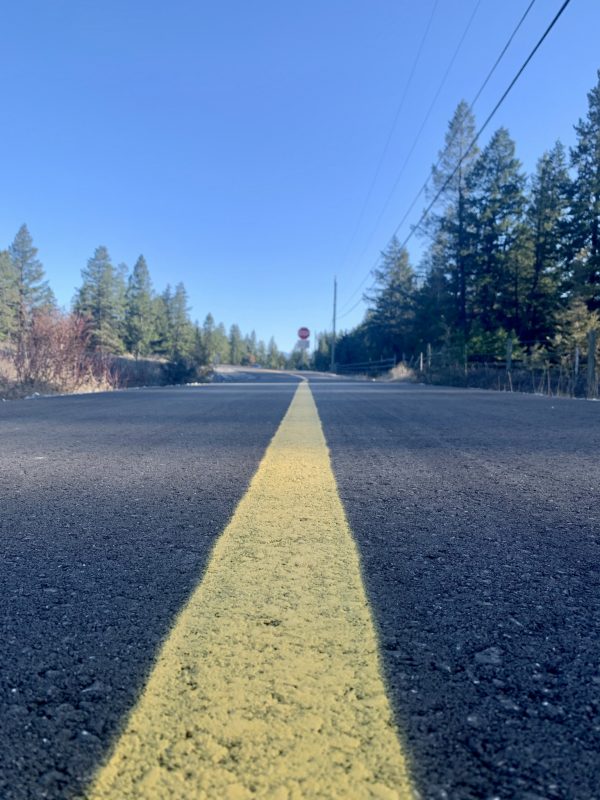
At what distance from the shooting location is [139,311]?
229 feet

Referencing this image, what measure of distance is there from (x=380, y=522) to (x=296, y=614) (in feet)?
2.49

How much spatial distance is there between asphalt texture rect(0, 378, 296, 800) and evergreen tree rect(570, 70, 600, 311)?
88.6 ft

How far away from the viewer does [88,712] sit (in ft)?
2.39

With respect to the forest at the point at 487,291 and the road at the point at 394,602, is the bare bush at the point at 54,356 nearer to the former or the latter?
the forest at the point at 487,291

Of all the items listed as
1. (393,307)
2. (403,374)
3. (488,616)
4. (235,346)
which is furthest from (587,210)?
(235,346)

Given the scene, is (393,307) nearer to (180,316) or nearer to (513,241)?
(513,241)

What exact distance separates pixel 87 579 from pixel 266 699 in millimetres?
693

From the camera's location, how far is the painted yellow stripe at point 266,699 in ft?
1.95

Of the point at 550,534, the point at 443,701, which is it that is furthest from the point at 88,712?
the point at 550,534

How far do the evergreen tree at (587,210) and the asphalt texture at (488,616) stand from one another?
2644 centimetres

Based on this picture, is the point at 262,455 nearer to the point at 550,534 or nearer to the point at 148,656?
the point at 550,534

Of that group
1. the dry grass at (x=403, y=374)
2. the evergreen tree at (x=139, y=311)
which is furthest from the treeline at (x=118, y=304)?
the dry grass at (x=403, y=374)

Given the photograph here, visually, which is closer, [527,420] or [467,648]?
[467,648]

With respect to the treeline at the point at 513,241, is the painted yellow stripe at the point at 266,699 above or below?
below
